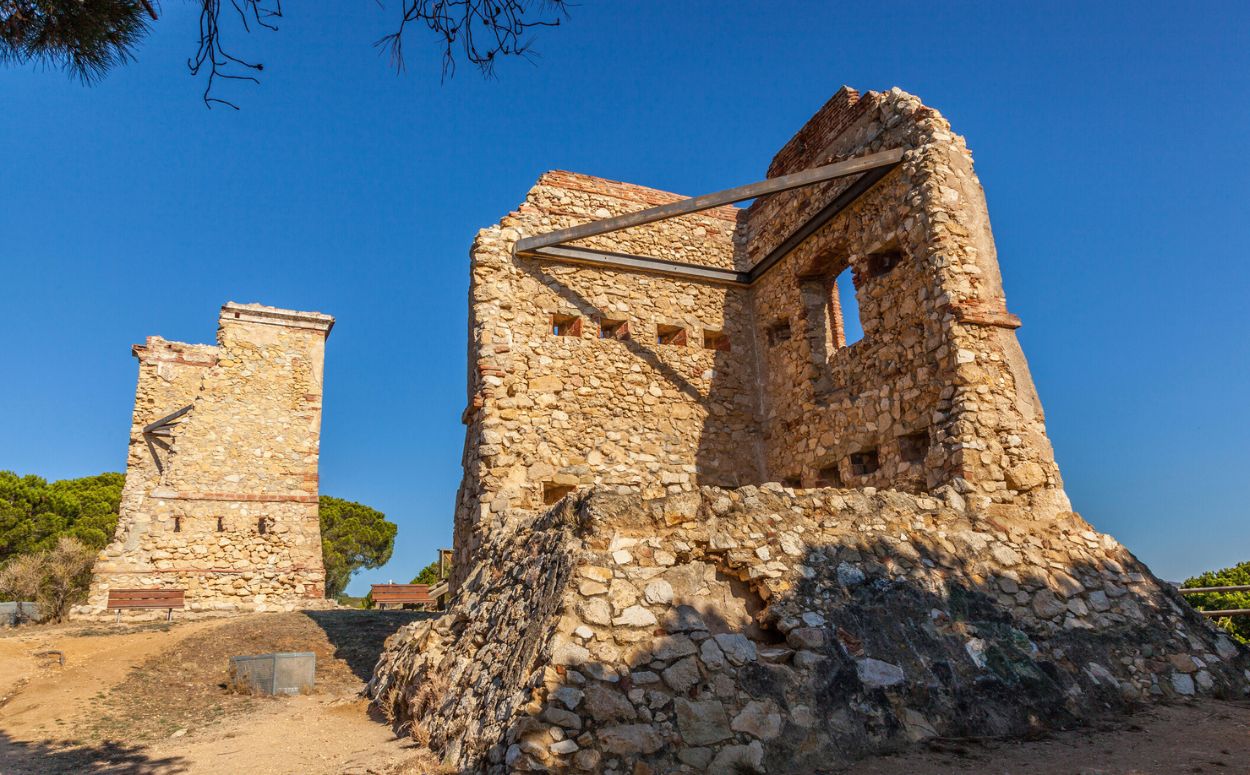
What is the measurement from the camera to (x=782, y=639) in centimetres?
509

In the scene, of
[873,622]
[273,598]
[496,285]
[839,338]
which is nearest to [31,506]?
[273,598]

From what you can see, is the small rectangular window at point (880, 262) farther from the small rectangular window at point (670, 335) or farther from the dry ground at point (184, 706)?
the dry ground at point (184, 706)

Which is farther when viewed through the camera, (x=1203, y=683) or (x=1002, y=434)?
(x=1002, y=434)

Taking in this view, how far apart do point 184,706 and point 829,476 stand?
7577 millimetres

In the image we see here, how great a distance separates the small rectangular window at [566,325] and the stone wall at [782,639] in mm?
3615

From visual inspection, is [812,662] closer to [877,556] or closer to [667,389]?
[877,556]

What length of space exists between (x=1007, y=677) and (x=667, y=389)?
18.5 ft

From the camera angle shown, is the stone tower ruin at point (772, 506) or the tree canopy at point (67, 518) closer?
the stone tower ruin at point (772, 506)

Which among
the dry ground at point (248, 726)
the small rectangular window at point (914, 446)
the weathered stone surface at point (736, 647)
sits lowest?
the dry ground at point (248, 726)

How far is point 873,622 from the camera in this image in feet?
17.0

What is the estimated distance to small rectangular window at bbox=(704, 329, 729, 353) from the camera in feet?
34.4

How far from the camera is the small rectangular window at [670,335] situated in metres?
10.3

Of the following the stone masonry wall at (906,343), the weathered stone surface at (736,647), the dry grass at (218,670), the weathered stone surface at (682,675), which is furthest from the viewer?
the dry grass at (218,670)

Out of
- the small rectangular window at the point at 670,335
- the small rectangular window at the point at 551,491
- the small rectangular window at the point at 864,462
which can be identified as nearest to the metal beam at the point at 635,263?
the small rectangular window at the point at 670,335
